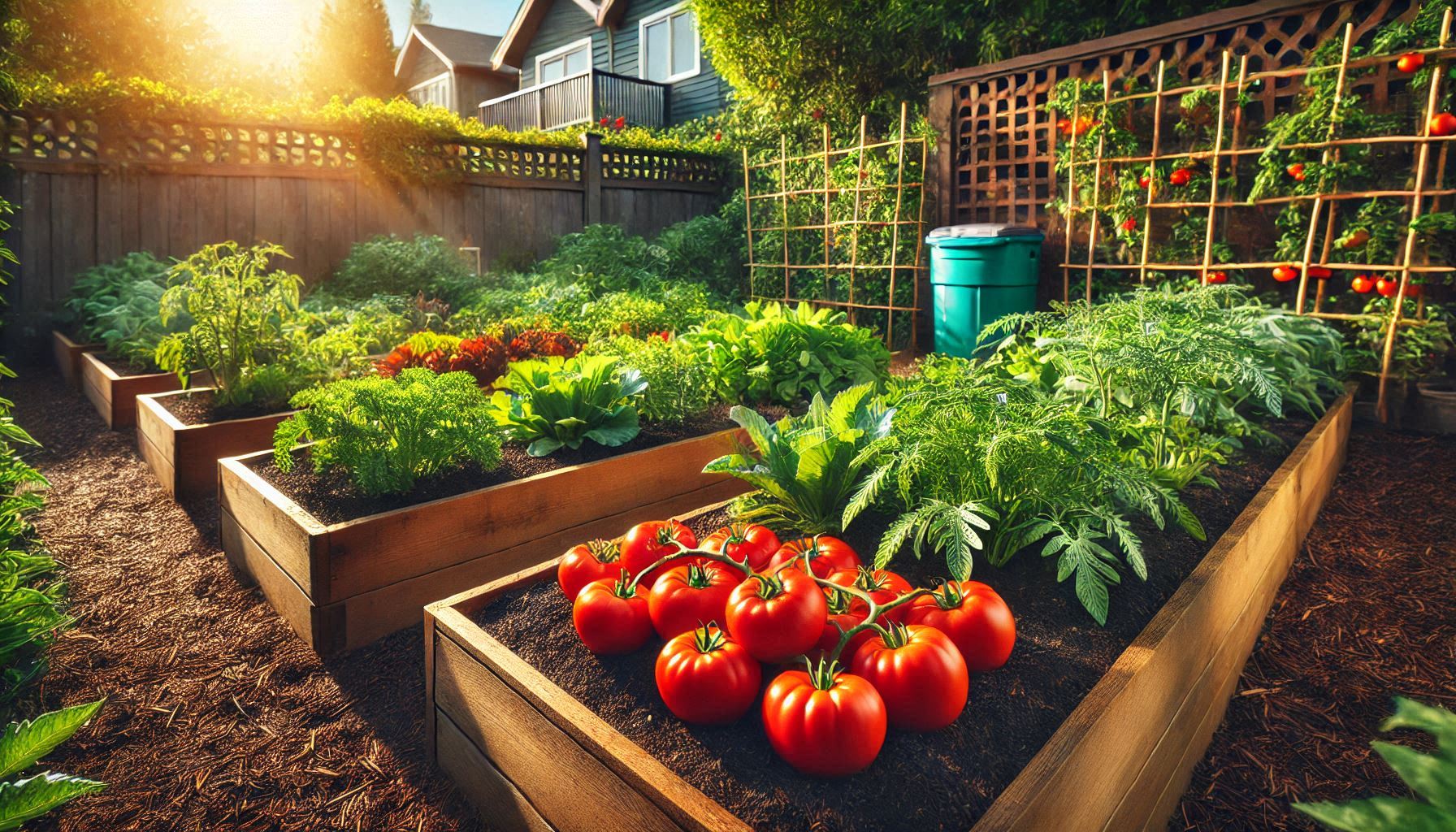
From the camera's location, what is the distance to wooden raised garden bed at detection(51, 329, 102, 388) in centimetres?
515

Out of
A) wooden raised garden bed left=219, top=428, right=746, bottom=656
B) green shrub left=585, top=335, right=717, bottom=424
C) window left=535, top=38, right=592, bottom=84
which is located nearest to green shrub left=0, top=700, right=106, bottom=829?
wooden raised garden bed left=219, top=428, right=746, bottom=656

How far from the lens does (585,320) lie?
15.6 ft

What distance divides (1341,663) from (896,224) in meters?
5.04

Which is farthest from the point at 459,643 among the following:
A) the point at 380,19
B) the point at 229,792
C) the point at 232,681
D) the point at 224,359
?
the point at 380,19

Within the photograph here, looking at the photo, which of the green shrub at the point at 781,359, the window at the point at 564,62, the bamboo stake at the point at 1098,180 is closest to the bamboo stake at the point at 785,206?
the bamboo stake at the point at 1098,180

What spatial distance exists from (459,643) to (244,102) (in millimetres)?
7348

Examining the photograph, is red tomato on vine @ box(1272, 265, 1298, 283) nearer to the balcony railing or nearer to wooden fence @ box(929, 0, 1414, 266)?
wooden fence @ box(929, 0, 1414, 266)

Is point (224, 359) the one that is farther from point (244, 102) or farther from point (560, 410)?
point (244, 102)

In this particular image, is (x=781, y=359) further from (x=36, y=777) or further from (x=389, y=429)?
(x=36, y=777)

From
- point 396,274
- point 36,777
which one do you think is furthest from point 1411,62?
point 396,274

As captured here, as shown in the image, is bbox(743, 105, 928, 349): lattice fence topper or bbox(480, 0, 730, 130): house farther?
bbox(480, 0, 730, 130): house

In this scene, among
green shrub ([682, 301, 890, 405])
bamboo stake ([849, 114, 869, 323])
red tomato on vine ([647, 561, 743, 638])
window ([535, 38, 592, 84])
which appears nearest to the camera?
red tomato on vine ([647, 561, 743, 638])

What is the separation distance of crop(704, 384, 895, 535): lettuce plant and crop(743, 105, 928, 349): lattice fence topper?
12.9 ft

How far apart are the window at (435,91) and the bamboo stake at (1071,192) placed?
17.7 metres
